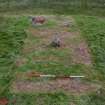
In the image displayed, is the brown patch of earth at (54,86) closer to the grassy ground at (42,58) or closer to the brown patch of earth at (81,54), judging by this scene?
the grassy ground at (42,58)

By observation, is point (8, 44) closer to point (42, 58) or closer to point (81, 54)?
point (42, 58)

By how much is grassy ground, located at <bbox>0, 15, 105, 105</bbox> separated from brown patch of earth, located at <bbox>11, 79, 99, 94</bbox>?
138 millimetres

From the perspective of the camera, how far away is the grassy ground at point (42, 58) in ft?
19.0

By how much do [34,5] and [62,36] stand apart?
3573 millimetres

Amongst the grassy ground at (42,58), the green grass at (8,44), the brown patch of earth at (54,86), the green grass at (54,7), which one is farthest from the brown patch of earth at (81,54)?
the green grass at (54,7)

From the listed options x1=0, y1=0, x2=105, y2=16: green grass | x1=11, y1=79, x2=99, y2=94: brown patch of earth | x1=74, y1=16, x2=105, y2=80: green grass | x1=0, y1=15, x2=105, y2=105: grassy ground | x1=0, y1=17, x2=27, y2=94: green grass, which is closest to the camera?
x1=0, y1=15, x2=105, y2=105: grassy ground

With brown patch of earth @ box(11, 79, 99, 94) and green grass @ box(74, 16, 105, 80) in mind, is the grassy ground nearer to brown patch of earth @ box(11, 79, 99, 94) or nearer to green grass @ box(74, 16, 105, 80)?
green grass @ box(74, 16, 105, 80)

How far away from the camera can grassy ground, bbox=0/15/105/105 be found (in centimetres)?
580

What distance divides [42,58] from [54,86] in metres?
1.38

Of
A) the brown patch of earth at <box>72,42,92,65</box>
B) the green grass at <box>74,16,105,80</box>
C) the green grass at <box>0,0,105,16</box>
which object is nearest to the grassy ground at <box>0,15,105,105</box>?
the green grass at <box>74,16,105,80</box>

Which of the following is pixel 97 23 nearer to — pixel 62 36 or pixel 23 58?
pixel 62 36

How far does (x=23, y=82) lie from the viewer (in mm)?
6375

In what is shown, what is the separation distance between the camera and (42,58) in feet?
24.3

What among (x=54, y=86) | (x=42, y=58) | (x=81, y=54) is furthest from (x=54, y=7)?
(x=54, y=86)
